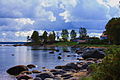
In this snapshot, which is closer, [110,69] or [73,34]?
[110,69]

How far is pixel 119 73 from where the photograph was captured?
37.6 ft

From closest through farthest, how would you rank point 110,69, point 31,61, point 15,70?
point 110,69 < point 15,70 < point 31,61

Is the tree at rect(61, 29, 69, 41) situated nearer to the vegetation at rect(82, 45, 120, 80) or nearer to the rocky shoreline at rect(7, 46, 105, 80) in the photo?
Answer: the rocky shoreline at rect(7, 46, 105, 80)

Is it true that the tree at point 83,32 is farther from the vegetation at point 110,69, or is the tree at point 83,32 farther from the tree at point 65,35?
the vegetation at point 110,69

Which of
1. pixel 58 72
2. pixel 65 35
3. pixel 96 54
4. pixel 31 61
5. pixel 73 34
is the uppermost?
pixel 73 34

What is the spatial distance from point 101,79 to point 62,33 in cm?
18110

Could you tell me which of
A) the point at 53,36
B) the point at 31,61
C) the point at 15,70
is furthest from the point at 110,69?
the point at 53,36

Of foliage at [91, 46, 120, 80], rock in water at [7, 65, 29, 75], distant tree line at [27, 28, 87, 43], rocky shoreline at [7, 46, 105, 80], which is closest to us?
foliage at [91, 46, 120, 80]

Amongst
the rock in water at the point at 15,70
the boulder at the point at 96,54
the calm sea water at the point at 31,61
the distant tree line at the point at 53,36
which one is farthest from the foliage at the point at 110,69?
the distant tree line at the point at 53,36

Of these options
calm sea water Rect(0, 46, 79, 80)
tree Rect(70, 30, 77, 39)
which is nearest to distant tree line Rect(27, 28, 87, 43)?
tree Rect(70, 30, 77, 39)

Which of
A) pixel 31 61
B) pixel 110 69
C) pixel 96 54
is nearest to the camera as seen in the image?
pixel 110 69

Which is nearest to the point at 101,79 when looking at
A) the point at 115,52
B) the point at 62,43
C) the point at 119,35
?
the point at 115,52

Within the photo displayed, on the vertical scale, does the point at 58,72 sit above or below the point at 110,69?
below

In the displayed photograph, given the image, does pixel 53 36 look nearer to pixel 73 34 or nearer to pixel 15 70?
pixel 73 34
